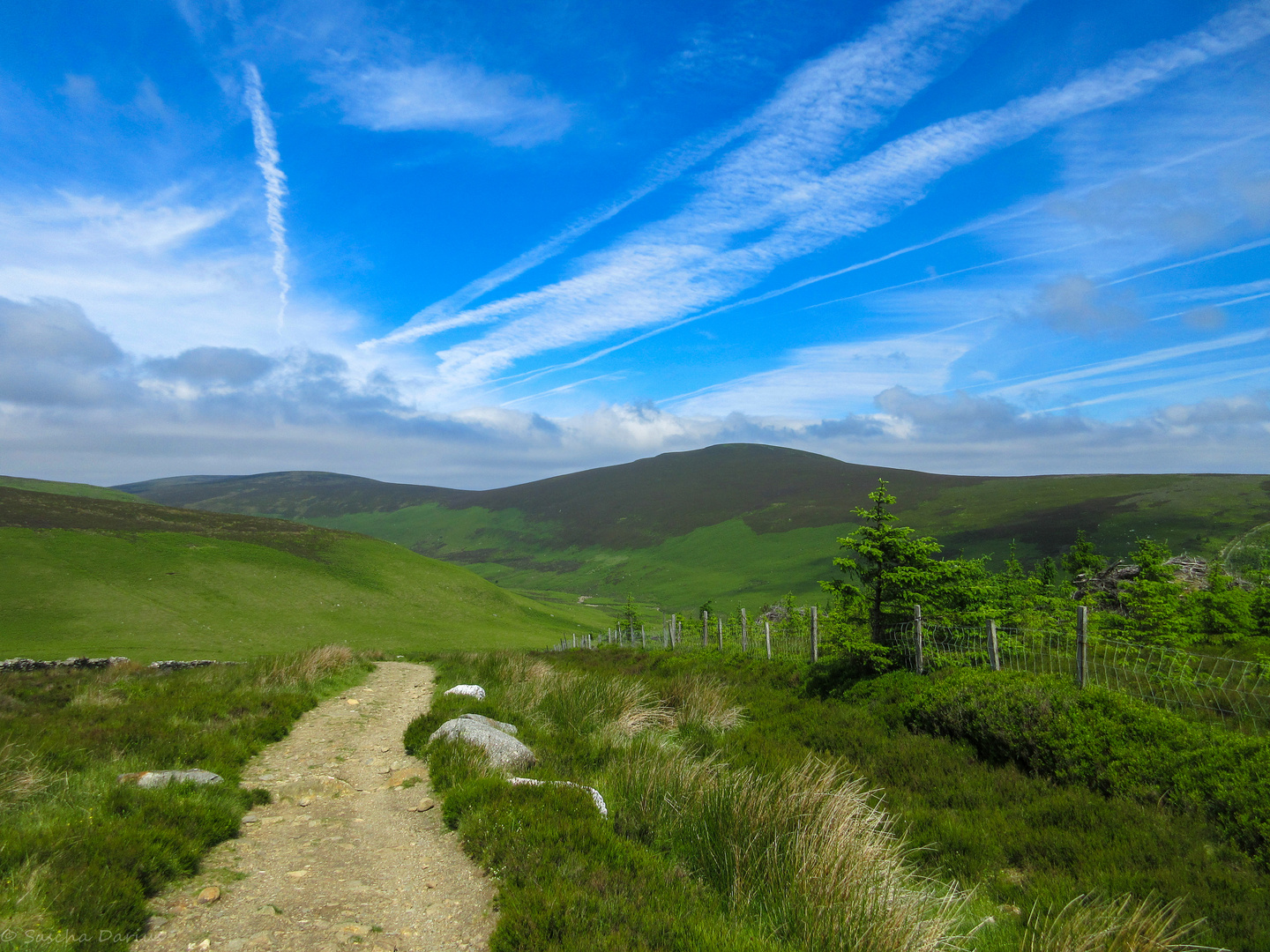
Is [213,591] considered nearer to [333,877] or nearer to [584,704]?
[584,704]

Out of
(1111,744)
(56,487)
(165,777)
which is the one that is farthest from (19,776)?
(56,487)

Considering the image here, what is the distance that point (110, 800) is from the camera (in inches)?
242

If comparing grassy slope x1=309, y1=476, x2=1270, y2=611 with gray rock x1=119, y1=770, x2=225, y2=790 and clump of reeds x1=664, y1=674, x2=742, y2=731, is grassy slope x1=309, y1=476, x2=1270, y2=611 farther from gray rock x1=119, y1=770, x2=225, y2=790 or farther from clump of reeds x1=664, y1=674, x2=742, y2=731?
gray rock x1=119, y1=770, x2=225, y2=790

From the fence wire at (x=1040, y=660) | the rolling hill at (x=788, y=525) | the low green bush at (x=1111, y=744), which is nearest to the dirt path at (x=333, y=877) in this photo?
the low green bush at (x=1111, y=744)

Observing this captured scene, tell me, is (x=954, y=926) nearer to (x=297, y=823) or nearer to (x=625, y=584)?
(x=297, y=823)

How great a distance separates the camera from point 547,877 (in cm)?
500

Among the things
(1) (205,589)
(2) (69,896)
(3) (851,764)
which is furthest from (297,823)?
(1) (205,589)

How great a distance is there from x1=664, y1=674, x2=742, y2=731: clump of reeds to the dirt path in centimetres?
535

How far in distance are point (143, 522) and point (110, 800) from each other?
61.5 m

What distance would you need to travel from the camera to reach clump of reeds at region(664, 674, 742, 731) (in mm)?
11953

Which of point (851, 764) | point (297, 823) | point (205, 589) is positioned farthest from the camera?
point (205, 589)

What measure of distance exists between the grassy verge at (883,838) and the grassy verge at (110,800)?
2457 mm

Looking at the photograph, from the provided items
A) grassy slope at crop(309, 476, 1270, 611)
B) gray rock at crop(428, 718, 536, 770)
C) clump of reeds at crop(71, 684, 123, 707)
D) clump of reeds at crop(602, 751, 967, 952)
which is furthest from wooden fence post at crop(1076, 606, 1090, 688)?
grassy slope at crop(309, 476, 1270, 611)

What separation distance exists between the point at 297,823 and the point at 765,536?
136 m
